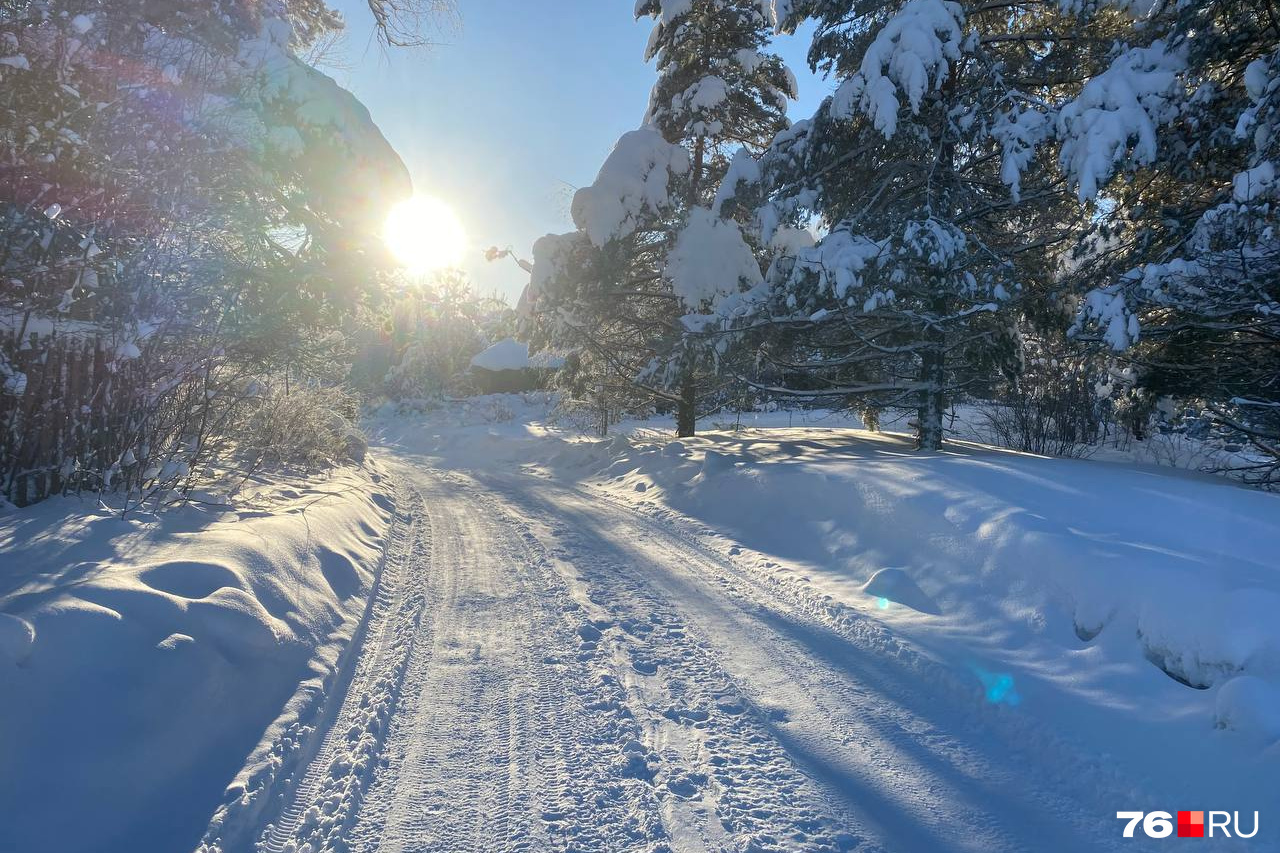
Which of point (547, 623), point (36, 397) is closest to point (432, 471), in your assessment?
point (36, 397)

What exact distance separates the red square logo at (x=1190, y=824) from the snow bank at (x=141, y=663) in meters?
3.93

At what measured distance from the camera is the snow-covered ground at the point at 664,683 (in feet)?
8.62

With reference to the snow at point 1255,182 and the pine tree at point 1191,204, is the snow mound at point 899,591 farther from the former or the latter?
the snow at point 1255,182

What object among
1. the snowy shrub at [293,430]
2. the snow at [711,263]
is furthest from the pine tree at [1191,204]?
the snowy shrub at [293,430]

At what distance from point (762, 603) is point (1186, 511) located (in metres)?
3.39

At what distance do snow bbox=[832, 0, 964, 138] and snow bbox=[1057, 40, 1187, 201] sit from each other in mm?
1567

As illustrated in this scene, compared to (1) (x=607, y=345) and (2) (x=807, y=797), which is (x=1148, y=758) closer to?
(2) (x=807, y=797)

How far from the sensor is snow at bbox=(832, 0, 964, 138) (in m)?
7.57

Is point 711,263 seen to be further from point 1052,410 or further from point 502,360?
point 502,360

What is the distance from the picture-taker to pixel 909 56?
298 inches

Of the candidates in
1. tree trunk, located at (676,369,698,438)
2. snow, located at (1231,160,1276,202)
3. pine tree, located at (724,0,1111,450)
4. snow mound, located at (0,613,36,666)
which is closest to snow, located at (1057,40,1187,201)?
pine tree, located at (724,0,1111,450)

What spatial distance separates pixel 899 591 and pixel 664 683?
7.99ft

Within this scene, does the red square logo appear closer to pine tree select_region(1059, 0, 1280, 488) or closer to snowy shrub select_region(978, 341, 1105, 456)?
pine tree select_region(1059, 0, 1280, 488)

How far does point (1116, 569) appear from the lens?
13.9ft
